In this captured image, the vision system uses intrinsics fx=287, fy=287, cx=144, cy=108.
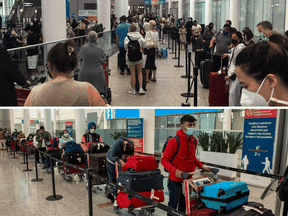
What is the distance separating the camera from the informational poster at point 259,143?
615 cm

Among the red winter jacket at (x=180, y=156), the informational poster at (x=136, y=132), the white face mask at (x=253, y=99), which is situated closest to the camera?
the white face mask at (x=253, y=99)

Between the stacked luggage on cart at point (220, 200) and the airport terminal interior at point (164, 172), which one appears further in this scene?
the airport terminal interior at point (164, 172)

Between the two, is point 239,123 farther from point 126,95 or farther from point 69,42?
point 69,42

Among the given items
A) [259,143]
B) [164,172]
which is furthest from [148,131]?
[259,143]

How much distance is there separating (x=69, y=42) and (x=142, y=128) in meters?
7.16

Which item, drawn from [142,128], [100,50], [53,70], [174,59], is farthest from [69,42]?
[174,59]

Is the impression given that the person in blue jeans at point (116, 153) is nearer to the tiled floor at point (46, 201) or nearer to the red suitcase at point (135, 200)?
the tiled floor at point (46, 201)

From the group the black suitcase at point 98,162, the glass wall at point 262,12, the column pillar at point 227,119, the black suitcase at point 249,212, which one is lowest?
the black suitcase at point 98,162

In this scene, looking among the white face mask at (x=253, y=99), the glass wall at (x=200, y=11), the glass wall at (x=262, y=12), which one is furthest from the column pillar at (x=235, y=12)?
the white face mask at (x=253, y=99)

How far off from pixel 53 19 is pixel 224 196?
857 cm

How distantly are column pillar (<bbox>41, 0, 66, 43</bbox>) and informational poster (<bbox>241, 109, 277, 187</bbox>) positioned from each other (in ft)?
22.5

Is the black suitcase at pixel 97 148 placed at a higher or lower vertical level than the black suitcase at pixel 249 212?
lower

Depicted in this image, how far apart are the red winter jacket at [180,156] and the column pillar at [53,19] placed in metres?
7.52

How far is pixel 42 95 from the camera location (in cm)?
239
